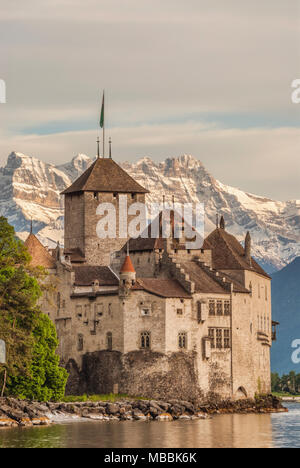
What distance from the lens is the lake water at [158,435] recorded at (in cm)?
9512

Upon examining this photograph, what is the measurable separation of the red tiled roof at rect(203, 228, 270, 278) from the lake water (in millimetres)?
26344

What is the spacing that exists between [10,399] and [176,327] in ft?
80.3

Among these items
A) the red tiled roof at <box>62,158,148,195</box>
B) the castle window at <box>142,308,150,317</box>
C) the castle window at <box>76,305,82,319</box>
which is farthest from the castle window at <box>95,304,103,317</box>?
the red tiled roof at <box>62,158,148,195</box>

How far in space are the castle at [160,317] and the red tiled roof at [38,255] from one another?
0.34ft

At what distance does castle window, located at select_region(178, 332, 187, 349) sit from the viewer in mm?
131750

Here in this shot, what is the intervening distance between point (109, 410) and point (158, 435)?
61.9 feet

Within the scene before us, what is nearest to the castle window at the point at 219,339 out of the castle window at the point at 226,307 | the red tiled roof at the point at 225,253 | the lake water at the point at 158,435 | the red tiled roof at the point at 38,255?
the castle window at the point at 226,307

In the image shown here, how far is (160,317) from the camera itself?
13038 centimetres

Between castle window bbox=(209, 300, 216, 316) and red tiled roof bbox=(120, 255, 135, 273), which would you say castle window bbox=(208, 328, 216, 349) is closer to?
castle window bbox=(209, 300, 216, 316)

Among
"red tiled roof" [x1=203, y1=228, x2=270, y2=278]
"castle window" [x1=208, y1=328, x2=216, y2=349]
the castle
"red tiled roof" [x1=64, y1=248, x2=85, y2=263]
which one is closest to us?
the castle

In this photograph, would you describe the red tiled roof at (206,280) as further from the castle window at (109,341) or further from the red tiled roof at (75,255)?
the red tiled roof at (75,255)

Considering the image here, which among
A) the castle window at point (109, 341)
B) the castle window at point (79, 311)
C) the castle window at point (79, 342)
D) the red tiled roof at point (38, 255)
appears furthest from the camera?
the red tiled roof at point (38, 255)

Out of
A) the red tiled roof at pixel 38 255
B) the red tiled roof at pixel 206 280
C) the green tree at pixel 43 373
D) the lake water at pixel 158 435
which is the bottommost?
the lake water at pixel 158 435

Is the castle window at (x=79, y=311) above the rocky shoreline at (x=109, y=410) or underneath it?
above
